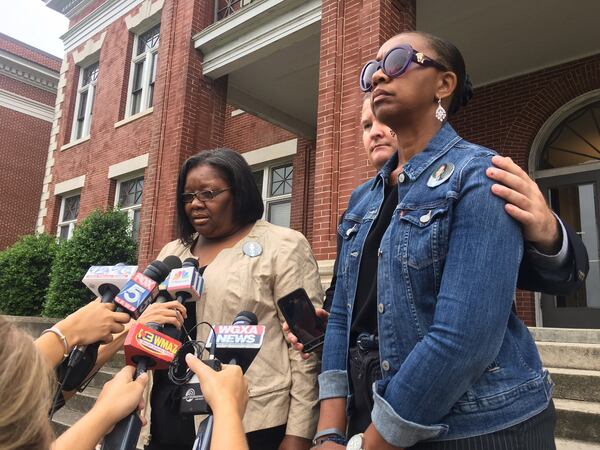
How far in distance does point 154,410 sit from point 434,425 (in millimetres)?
1365

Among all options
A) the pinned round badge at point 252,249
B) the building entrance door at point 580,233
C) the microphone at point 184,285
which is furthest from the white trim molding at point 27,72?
the microphone at point 184,285

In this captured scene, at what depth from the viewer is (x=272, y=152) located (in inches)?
436

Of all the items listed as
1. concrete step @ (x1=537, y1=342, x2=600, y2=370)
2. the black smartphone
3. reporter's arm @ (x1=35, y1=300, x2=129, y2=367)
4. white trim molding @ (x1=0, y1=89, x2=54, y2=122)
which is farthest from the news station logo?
→ white trim molding @ (x1=0, y1=89, x2=54, y2=122)

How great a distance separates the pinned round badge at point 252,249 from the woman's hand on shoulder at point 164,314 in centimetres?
72

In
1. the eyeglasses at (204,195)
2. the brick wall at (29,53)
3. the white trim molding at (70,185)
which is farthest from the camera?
the brick wall at (29,53)

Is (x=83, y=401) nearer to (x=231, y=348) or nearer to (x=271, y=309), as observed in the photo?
(x=271, y=309)

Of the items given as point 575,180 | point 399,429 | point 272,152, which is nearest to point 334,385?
point 399,429

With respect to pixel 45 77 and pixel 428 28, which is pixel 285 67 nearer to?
pixel 428 28

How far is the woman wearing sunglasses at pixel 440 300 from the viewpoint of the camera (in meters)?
1.21

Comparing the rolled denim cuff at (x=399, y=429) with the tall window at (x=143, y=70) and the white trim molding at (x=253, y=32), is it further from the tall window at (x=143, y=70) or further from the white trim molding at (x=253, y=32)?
the tall window at (x=143, y=70)

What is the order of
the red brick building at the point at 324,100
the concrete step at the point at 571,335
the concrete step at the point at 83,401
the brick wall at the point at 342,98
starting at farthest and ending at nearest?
1. the red brick building at the point at 324,100
2. the brick wall at the point at 342,98
3. the concrete step at the point at 83,401
4. the concrete step at the point at 571,335

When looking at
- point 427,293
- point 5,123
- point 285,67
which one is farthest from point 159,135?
point 5,123

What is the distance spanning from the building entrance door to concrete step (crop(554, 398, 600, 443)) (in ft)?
15.0

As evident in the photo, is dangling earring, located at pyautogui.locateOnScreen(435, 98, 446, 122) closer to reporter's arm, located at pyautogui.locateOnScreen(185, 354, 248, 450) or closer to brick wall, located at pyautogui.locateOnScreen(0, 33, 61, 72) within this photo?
reporter's arm, located at pyautogui.locateOnScreen(185, 354, 248, 450)
